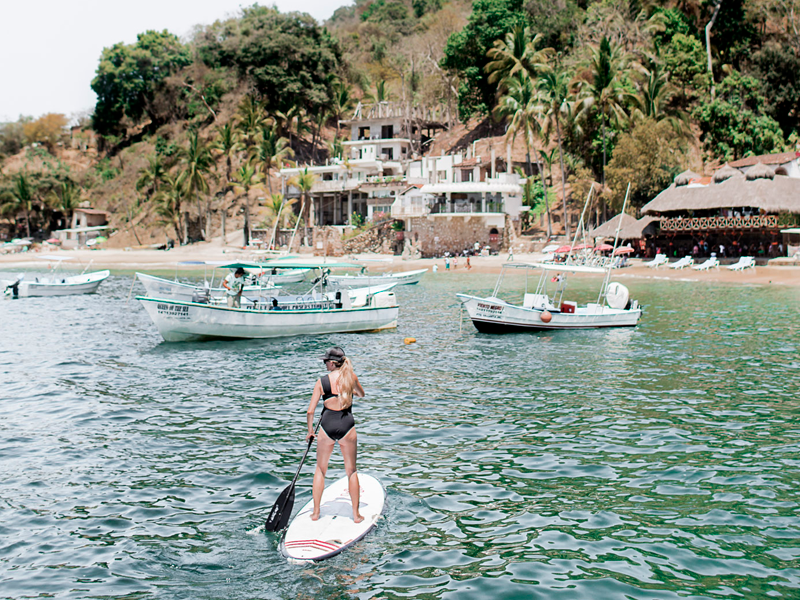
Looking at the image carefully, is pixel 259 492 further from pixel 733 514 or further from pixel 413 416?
pixel 733 514

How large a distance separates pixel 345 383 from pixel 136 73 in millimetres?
109230

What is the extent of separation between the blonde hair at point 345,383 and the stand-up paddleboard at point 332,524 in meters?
1.78

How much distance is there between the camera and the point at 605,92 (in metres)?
63.5

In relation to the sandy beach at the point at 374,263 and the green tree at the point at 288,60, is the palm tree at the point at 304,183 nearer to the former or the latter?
the sandy beach at the point at 374,263

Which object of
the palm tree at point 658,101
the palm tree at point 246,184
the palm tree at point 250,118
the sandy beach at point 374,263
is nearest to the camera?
the sandy beach at point 374,263

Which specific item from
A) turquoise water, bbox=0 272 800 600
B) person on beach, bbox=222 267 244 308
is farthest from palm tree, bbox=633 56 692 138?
person on beach, bbox=222 267 244 308

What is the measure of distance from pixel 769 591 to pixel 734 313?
27577mm

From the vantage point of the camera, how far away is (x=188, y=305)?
27469mm

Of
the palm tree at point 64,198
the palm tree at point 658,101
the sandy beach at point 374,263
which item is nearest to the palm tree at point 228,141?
the sandy beach at point 374,263

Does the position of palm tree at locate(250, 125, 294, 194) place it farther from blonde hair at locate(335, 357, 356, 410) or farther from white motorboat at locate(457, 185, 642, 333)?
blonde hair at locate(335, 357, 356, 410)

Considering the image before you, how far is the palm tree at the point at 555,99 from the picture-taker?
2571 inches

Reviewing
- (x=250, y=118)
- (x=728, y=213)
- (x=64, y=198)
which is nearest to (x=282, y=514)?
(x=728, y=213)

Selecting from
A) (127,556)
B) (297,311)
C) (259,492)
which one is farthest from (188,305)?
(127,556)

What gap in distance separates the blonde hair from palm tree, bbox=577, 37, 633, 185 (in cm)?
5693
